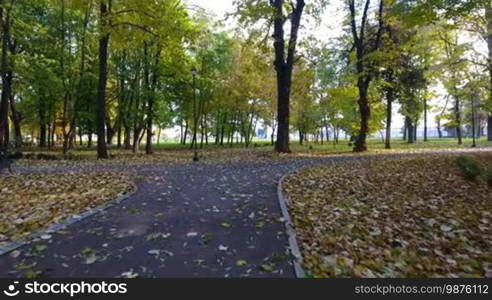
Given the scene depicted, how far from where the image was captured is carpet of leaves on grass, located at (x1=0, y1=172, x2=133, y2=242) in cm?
514

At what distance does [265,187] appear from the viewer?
7832mm

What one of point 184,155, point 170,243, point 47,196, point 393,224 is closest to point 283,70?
point 184,155

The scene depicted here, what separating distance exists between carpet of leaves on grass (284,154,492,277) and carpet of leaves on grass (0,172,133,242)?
12.7 feet

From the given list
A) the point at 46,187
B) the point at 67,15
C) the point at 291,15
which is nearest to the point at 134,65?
the point at 67,15

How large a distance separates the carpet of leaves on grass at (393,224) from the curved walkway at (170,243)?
52 cm

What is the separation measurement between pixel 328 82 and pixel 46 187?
69.2 feet

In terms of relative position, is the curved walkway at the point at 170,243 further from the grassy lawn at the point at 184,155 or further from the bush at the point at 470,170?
the grassy lawn at the point at 184,155

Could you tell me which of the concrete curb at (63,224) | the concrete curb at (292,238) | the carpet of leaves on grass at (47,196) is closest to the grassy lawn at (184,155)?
the carpet of leaves on grass at (47,196)

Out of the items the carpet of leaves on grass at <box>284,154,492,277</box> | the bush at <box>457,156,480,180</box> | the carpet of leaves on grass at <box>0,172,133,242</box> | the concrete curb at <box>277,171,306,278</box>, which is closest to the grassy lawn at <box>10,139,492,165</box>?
the carpet of leaves on grass at <box>0,172,133,242</box>

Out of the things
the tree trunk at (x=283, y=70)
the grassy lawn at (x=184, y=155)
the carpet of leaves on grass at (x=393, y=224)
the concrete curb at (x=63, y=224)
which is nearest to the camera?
the carpet of leaves on grass at (x=393, y=224)

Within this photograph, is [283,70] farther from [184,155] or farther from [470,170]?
[470,170]

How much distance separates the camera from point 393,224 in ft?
16.6

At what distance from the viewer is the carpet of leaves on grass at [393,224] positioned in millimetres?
3638

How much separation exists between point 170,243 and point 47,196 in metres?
4.18
